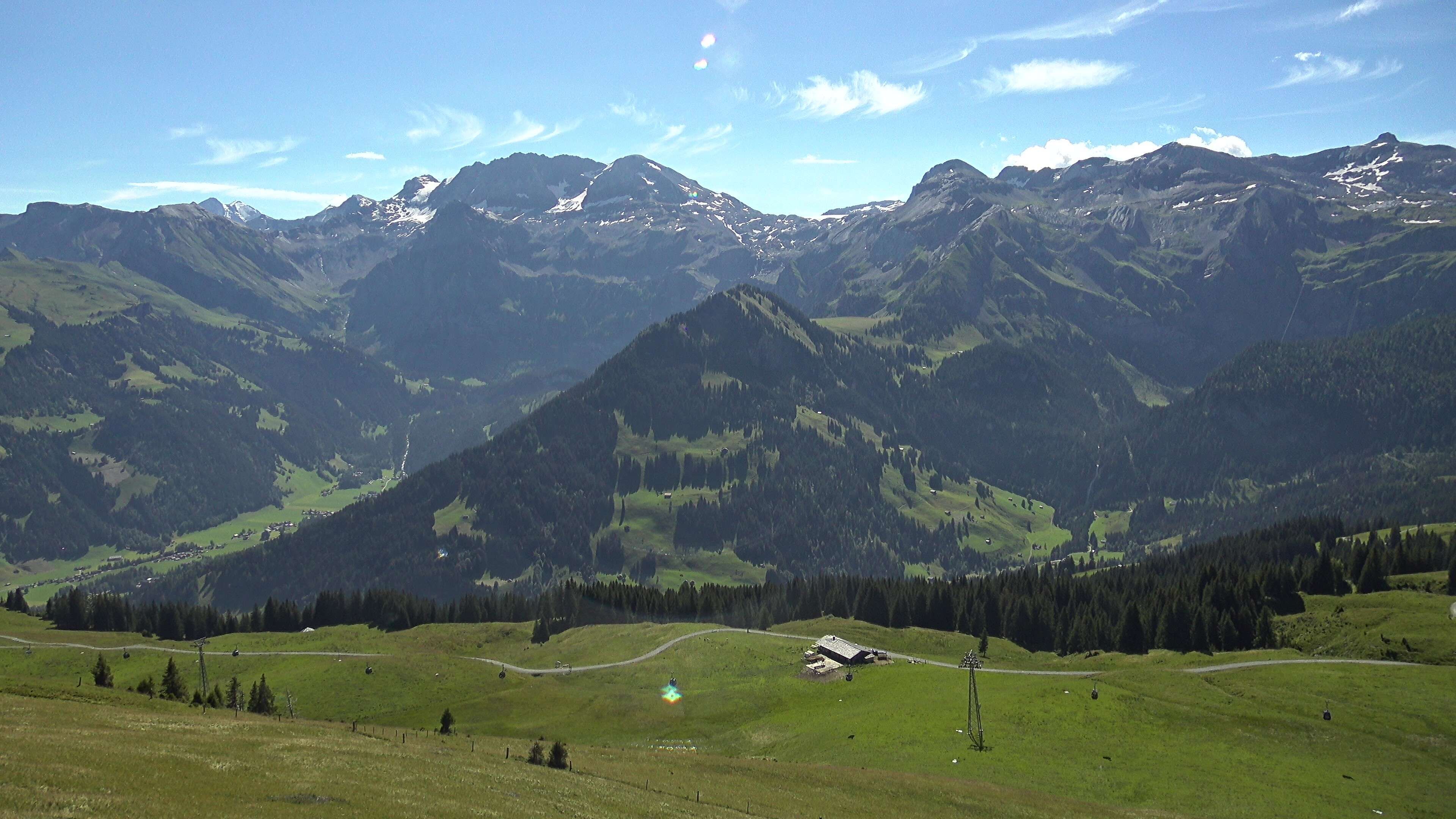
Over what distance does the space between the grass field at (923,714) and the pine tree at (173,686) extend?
1386 centimetres

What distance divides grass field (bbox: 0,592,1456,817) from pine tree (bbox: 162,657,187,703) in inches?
546

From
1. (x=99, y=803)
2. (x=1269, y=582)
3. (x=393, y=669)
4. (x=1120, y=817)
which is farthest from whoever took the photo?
(x=1269, y=582)

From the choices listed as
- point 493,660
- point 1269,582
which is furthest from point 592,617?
point 1269,582

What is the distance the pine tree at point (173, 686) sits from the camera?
310ft

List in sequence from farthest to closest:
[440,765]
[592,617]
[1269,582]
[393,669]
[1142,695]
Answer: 1. [592,617]
2. [1269,582]
3. [393,669]
4. [1142,695]
5. [440,765]

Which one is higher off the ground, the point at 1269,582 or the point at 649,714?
the point at 1269,582

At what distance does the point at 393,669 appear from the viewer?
440ft

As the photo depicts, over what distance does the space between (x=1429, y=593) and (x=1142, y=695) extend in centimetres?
6756

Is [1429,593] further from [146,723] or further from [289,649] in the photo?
[289,649]

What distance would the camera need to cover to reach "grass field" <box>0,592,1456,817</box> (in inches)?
3034

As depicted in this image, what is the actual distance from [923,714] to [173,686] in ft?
268

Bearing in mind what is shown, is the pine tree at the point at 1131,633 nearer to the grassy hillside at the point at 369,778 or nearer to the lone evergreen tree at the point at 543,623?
the grassy hillside at the point at 369,778

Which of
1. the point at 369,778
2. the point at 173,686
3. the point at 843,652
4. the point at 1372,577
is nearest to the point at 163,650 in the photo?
the point at 173,686

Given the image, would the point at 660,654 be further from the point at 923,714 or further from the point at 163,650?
the point at 163,650
